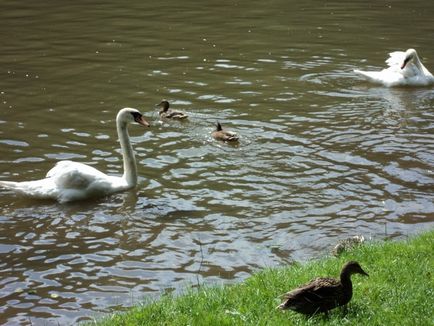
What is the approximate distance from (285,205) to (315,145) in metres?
2.73

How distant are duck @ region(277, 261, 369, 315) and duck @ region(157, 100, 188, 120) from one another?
828 cm

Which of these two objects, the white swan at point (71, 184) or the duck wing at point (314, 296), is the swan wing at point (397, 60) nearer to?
the white swan at point (71, 184)

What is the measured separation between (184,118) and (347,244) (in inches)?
251

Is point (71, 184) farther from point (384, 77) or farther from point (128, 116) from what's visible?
point (384, 77)

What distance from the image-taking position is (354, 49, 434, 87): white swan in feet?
58.4

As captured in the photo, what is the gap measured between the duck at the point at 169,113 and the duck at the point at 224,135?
1.20 meters

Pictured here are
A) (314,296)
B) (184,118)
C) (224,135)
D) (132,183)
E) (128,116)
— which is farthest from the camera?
(184,118)

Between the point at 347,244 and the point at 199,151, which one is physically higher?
the point at 199,151

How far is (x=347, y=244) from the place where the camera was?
9391 mm

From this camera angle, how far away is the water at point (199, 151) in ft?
31.3

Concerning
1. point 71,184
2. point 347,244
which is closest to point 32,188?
point 71,184

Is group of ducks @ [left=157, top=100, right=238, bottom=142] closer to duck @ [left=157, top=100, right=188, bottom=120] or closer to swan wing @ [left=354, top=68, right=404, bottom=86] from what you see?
duck @ [left=157, top=100, right=188, bottom=120]

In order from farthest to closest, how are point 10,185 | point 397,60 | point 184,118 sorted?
1. point 397,60
2. point 184,118
3. point 10,185

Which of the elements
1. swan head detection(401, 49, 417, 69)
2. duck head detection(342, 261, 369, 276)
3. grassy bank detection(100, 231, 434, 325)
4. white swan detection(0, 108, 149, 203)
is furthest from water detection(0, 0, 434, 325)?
duck head detection(342, 261, 369, 276)
